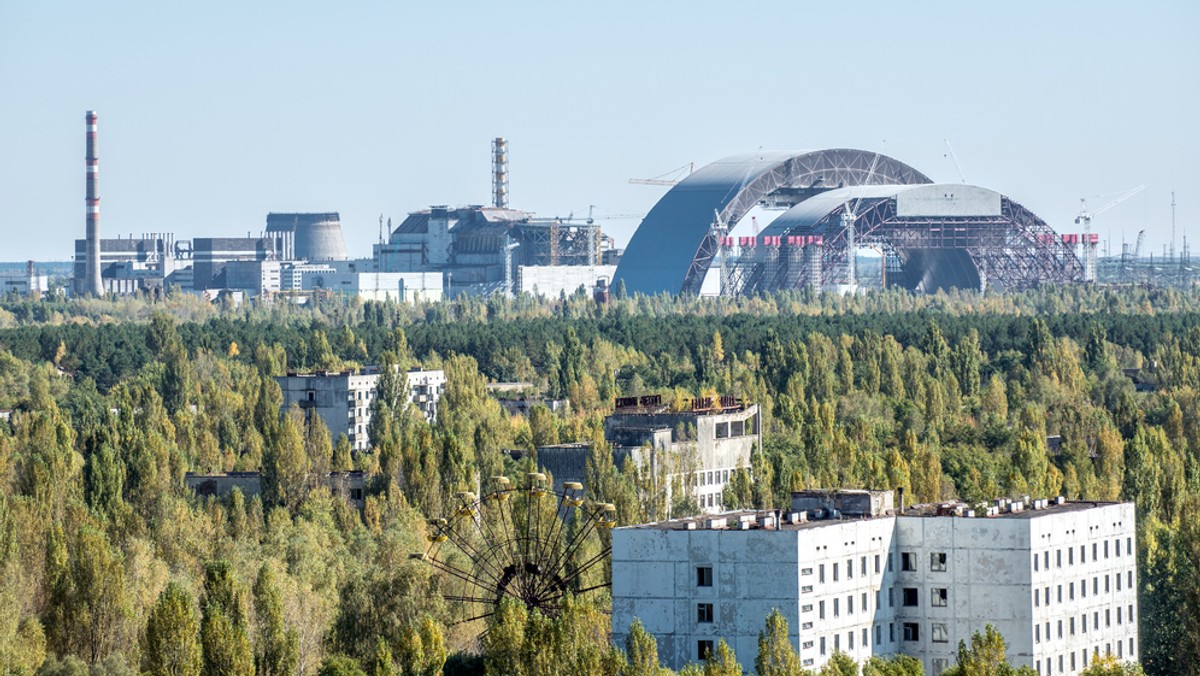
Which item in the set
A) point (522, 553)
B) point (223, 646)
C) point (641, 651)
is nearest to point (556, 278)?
point (522, 553)

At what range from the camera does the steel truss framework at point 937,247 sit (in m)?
131

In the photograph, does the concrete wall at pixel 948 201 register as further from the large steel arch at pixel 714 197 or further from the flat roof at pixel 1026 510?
→ the flat roof at pixel 1026 510

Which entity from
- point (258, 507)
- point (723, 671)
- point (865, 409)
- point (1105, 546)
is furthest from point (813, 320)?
point (723, 671)

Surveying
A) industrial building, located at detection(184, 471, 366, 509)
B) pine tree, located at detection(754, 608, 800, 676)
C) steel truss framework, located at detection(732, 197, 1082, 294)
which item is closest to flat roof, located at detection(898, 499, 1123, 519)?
pine tree, located at detection(754, 608, 800, 676)

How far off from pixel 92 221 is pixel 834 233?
48.5 m

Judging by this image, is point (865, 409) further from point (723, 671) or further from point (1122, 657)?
point (723, 671)

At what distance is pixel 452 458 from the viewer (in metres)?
56.4

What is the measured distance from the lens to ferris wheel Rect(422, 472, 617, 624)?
122 feet

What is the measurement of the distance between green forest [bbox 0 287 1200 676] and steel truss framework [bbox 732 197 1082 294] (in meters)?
15.0

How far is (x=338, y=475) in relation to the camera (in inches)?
2406

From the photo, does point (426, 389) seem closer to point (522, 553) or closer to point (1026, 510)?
point (522, 553)

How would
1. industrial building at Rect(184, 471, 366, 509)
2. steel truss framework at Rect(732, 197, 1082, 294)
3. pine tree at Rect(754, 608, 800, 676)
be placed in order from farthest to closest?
steel truss framework at Rect(732, 197, 1082, 294), industrial building at Rect(184, 471, 366, 509), pine tree at Rect(754, 608, 800, 676)

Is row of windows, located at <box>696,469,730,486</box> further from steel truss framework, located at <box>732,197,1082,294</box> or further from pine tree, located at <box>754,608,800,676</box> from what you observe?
steel truss framework, located at <box>732,197,1082,294</box>

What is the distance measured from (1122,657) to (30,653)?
51.1 feet
